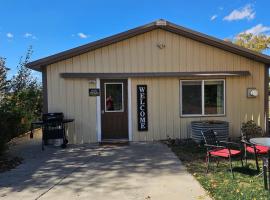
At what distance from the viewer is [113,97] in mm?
11430

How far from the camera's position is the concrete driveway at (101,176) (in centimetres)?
577

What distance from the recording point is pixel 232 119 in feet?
38.4

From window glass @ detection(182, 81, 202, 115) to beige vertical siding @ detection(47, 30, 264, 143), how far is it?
0.28 meters

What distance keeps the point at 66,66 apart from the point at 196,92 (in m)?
4.56

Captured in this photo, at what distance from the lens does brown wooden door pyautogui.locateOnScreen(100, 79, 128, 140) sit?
1140cm

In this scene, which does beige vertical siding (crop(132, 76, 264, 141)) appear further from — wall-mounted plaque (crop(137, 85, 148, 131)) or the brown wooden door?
the brown wooden door

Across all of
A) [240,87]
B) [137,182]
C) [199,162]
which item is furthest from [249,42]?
[137,182]

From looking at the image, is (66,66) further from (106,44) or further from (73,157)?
(73,157)

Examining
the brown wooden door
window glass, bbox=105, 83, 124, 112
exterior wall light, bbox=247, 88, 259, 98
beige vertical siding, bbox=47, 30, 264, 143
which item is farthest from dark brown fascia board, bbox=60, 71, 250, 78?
exterior wall light, bbox=247, 88, 259, 98

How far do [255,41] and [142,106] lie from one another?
2056 centimetres

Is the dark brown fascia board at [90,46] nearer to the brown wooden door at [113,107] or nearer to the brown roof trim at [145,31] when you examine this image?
the brown roof trim at [145,31]

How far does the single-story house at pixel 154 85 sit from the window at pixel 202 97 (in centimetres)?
3

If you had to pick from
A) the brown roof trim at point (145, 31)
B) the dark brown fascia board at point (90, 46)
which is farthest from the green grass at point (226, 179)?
the dark brown fascia board at point (90, 46)

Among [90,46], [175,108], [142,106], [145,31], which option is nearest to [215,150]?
[175,108]
